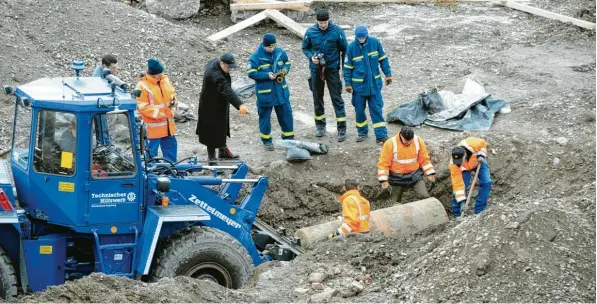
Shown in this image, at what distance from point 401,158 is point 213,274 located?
3650 millimetres

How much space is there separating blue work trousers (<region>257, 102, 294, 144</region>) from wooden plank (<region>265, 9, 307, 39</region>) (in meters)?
6.18

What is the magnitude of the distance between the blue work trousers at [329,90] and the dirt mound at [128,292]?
5.70 m

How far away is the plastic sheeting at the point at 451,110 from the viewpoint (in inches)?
587

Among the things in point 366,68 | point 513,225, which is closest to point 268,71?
→ point 366,68

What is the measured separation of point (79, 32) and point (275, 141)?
490 cm

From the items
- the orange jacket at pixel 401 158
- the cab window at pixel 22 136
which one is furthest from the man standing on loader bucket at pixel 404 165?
the cab window at pixel 22 136

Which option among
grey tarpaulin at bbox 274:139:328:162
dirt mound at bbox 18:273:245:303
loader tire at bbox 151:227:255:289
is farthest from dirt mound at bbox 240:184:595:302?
grey tarpaulin at bbox 274:139:328:162

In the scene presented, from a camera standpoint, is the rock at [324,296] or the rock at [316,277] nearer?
the rock at [324,296]

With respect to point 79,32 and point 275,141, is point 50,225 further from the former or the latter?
point 79,32

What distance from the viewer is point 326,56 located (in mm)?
13906

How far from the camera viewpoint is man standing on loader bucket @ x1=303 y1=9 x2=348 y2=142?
45.5ft

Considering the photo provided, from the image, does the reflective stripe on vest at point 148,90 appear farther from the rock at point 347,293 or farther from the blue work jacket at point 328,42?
the rock at point 347,293

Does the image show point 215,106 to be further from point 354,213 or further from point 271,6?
point 271,6

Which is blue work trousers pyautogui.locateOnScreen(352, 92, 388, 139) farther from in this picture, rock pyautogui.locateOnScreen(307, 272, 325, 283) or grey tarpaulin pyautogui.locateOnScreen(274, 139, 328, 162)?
rock pyautogui.locateOnScreen(307, 272, 325, 283)
